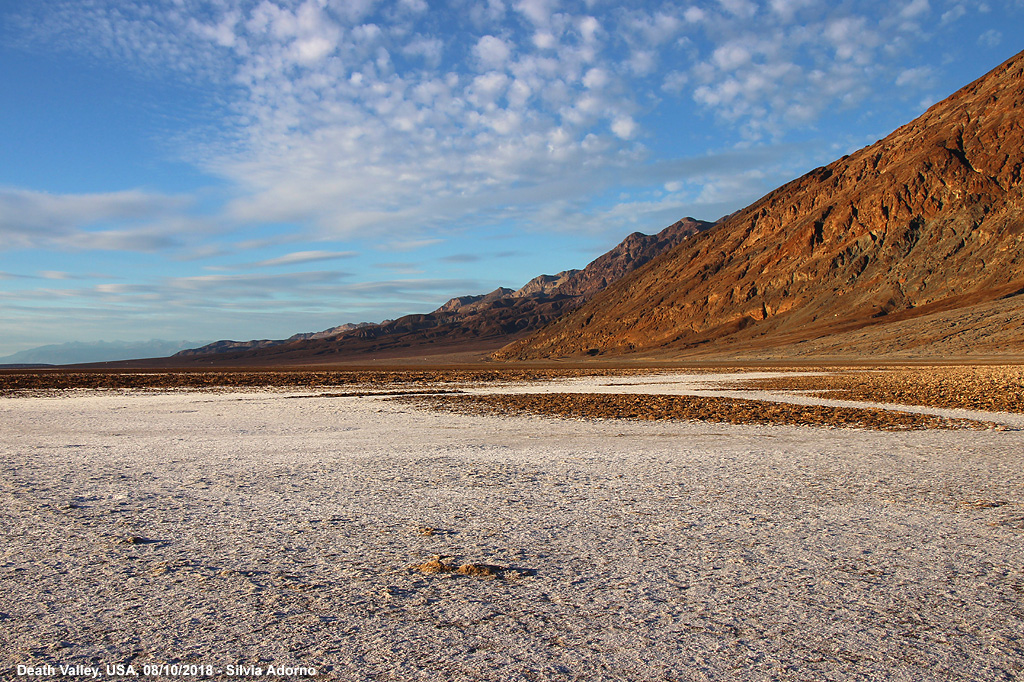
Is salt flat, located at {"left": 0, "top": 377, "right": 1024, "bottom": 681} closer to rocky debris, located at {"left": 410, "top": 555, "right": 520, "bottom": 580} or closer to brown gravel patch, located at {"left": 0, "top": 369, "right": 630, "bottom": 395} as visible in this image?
rocky debris, located at {"left": 410, "top": 555, "right": 520, "bottom": 580}

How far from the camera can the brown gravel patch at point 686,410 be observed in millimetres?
12766

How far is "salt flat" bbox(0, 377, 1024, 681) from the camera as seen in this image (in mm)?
3160

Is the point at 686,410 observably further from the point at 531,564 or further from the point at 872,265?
the point at 872,265

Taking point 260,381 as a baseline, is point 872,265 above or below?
above

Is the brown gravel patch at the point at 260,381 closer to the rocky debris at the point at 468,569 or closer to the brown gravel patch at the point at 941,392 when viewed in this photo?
the brown gravel patch at the point at 941,392

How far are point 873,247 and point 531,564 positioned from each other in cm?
8869

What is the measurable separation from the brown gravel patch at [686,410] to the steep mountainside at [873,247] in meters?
49.2

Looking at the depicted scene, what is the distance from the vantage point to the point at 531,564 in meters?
4.43

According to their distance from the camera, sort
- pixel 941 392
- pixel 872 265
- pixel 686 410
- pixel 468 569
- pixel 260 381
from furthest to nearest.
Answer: pixel 872 265 < pixel 260 381 < pixel 941 392 < pixel 686 410 < pixel 468 569

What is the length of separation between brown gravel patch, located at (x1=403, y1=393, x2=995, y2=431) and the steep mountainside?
162ft

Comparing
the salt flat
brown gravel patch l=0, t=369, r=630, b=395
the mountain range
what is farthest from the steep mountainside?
the salt flat

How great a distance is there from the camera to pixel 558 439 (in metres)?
11.1

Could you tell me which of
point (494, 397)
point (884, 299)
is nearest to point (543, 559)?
point (494, 397)

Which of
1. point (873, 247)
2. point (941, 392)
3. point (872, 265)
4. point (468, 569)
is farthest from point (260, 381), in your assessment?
point (873, 247)
